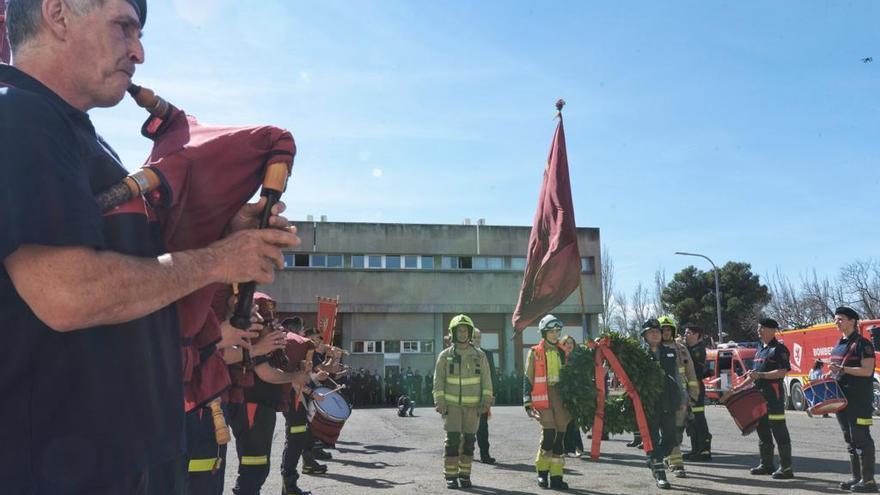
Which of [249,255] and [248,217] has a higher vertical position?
[248,217]

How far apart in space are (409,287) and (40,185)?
1474 inches

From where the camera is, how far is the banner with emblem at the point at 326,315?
9.03 m

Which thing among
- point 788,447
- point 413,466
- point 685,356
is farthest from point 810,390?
point 413,466

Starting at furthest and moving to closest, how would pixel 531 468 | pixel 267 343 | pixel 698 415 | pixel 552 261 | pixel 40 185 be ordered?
pixel 698 415 → pixel 531 468 → pixel 552 261 → pixel 267 343 → pixel 40 185

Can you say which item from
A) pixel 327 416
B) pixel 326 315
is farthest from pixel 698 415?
pixel 326 315

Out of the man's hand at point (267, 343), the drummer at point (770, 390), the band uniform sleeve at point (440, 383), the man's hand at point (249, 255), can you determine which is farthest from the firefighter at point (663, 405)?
the man's hand at point (249, 255)

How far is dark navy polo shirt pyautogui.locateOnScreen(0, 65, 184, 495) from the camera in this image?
142 centimetres

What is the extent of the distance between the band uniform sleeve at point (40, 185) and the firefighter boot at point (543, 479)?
8.48 meters

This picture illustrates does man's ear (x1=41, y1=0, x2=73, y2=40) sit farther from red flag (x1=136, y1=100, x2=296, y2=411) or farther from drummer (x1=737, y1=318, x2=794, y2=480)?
drummer (x1=737, y1=318, x2=794, y2=480)

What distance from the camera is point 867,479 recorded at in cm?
852

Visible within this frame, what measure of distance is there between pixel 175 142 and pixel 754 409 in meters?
10.1

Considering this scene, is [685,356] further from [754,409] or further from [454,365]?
[454,365]

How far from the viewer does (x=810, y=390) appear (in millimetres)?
9594

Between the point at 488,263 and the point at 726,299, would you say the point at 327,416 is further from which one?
the point at 726,299
